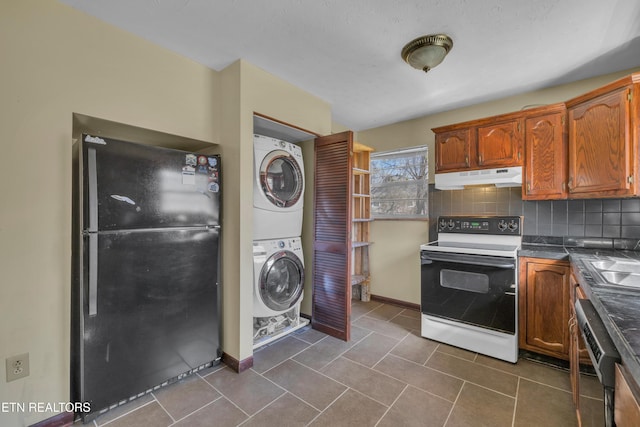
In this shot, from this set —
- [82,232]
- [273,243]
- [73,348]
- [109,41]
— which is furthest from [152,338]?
[109,41]

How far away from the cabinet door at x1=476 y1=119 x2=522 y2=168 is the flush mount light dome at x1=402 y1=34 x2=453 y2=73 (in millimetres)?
1018

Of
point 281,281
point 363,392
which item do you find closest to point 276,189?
point 281,281

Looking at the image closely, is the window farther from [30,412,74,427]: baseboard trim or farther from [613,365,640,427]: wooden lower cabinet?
[30,412,74,427]: baseboard trim

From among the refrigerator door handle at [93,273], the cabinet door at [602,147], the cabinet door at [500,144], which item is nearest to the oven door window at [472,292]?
the cabinet door at [602,147]

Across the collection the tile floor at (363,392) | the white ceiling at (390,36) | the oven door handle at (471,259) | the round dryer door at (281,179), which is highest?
the white ceiling at (390,36)

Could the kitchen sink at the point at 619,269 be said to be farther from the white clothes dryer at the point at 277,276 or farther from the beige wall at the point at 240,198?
the beige wall at the point at 240,198

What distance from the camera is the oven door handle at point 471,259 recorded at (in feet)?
7.48

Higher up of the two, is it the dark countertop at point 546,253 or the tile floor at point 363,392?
the dark countertop at point 546,253

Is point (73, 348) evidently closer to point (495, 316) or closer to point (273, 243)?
point (273, 243)

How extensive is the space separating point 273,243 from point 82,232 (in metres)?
1.35

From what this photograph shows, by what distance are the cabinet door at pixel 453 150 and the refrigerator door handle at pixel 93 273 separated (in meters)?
3.03

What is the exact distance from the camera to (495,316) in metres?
2.33

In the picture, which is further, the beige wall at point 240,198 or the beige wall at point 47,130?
the beige wall at point 240,198

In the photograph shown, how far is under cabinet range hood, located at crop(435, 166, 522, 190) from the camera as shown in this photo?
2.54 m
